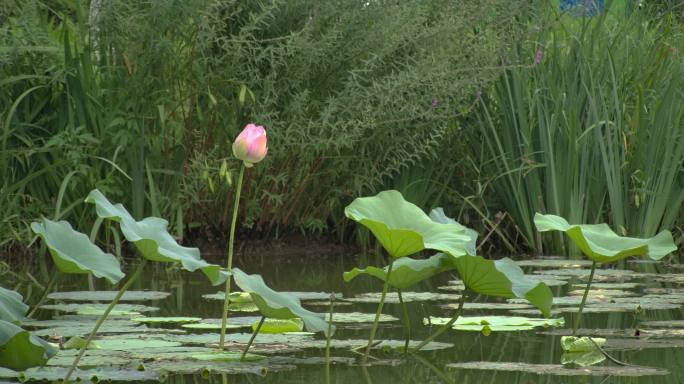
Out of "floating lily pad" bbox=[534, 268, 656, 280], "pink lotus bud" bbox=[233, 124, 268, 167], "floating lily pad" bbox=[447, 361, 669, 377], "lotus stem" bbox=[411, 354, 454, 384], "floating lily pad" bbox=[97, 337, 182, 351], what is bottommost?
"lotus stem" bbox=[411, 354, 454, 384]

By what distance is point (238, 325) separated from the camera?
2.74 meters

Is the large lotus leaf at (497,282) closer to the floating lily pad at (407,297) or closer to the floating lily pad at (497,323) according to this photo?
the floating lily pad at (497,323)

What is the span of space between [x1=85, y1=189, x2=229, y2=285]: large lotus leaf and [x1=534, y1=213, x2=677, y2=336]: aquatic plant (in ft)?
2.45

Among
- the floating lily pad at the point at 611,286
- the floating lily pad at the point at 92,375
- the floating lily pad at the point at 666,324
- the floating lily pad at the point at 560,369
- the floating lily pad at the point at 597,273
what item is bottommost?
the floating lily pad at the point at 560,369

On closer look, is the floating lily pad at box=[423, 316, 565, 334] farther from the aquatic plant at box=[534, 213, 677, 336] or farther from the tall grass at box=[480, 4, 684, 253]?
the tall grass at box=[480, 4, 684, 253]

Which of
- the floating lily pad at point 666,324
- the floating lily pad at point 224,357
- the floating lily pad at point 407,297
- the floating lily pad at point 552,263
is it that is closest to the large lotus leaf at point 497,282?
the floating lily pad at point 224,357

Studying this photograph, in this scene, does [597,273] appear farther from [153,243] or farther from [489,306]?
[153,243]

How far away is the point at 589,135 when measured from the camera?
5.06 m

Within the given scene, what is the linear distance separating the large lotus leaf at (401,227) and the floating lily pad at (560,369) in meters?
0.23

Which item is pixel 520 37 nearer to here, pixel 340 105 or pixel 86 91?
pixel 340 105

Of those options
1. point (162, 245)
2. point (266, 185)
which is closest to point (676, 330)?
point (162, 245)

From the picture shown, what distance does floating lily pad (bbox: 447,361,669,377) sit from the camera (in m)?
2.21

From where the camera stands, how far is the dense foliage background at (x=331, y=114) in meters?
4.48

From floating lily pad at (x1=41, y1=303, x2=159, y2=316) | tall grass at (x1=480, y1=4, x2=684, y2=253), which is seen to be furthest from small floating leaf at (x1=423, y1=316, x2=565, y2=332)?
tall grass at (x1=480, y1=4, x2=684, y2=253)
